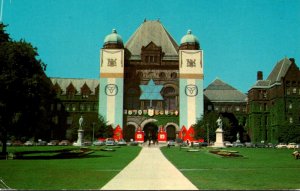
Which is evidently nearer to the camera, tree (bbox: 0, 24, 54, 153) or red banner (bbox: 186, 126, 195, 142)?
tree (bbox: 0, 24, 54, 153)

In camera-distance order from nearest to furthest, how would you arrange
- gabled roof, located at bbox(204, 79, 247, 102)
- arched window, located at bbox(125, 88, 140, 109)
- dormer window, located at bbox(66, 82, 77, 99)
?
arched window, located at bbox(125, 88, 140, 109)
dormer window, located at bbox(66, 82, 77, 99)
gabled roof, located at bbox(204, 79, 247, 102)

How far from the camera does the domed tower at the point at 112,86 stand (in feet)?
320

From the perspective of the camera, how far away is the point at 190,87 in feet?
323

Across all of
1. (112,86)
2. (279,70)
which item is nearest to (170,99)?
(112,86)

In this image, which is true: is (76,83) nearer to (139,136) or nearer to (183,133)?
(139,136)

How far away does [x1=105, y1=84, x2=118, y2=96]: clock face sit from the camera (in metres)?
98.1

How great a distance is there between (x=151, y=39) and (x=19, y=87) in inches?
2972

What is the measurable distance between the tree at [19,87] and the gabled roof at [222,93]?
8204cm

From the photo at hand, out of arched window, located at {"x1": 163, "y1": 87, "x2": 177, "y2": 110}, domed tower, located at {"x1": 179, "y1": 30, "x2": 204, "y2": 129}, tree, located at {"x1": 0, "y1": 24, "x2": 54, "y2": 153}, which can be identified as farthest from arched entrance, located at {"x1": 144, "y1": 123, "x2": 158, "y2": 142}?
tree, located at {"x1": 0, "y1": 24, "x2": 54, "y2": 153}

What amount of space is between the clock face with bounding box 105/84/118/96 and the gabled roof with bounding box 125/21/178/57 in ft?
41.3

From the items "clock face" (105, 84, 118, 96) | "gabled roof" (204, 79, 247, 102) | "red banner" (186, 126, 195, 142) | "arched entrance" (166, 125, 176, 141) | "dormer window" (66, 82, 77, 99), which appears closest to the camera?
"red banner" (186, 126, 195, 142)

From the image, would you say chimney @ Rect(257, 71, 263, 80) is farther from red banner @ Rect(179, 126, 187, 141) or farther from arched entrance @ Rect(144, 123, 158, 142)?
arched entrance @ Rect(144, 123, 158, 142)

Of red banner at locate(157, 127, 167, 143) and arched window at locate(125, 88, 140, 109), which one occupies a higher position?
arched window at locate(125, 88, 140, 109)

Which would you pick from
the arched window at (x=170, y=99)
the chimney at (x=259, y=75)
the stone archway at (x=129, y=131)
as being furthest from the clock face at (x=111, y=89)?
the chimney at (x=259, y=75)
